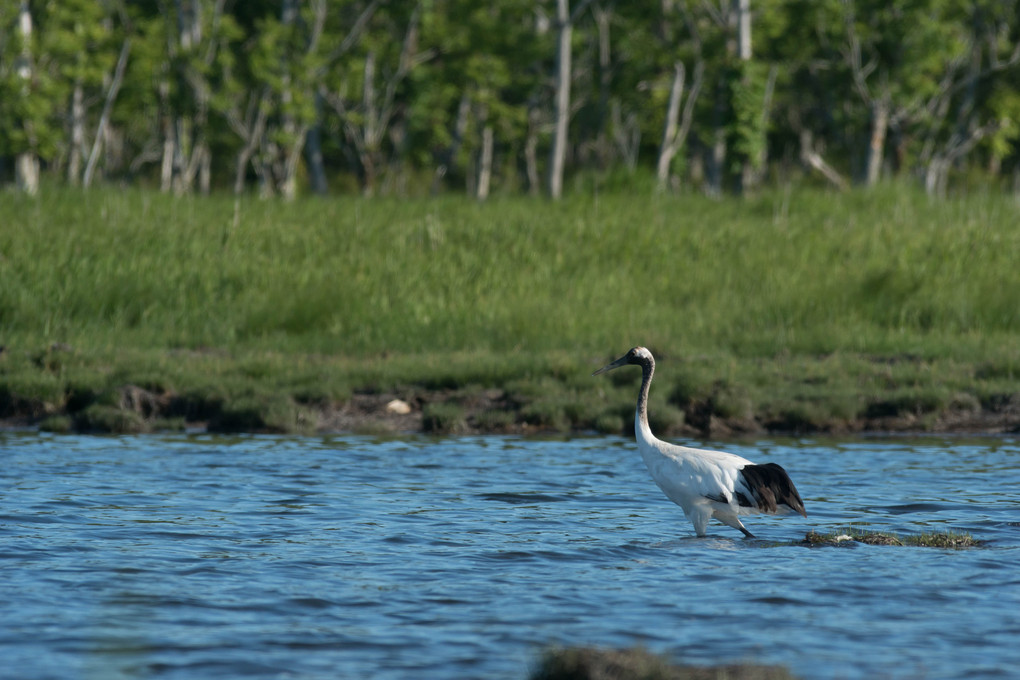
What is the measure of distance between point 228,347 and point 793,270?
8.63 meters

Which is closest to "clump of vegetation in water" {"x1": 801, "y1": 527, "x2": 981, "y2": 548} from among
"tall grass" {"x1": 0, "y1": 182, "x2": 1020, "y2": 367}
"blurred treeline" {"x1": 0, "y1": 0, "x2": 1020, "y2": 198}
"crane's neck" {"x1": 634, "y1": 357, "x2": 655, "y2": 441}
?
"crane's neck" {"x1": 634, "y1": 357, "x2": 655, "y2": 441}

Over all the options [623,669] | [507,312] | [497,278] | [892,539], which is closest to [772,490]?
[892,539]

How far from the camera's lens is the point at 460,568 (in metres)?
8.16

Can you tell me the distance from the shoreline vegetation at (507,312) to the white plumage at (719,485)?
463 centimetres

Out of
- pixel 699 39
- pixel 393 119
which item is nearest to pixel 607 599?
pixel 699 39

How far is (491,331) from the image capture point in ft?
58.9

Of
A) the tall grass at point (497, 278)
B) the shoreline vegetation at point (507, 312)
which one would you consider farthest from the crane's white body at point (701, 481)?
the tall grass at point (497, 278)

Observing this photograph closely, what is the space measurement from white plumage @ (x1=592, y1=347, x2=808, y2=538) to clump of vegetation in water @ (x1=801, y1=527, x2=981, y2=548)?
22 centimetres

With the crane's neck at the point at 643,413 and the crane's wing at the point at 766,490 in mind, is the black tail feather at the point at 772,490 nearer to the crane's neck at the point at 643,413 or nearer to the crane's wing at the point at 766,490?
the crane's wing at the point at 766,490

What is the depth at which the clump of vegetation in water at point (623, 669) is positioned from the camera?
5.58 m

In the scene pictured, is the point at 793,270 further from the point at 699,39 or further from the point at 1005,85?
the point at 1005,85

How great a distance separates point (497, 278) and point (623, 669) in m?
14.1

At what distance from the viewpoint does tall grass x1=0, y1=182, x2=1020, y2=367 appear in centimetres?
1762

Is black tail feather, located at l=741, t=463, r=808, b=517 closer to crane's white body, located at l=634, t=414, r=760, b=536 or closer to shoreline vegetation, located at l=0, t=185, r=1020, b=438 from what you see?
crane's white body, located at l=634, t=414, r=760, b=536
